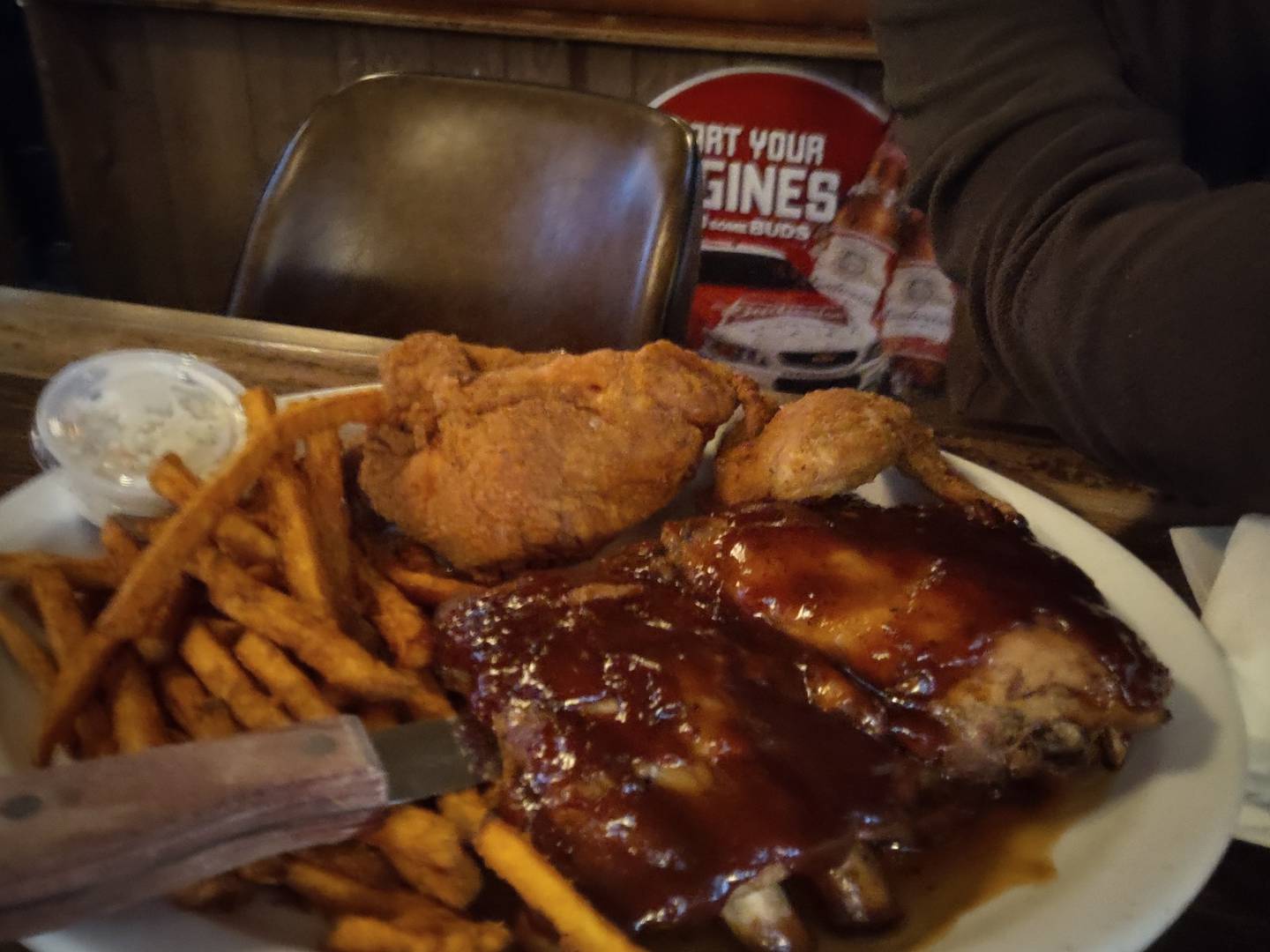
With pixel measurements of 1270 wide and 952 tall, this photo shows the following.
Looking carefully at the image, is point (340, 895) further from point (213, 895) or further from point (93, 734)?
point (93, 734)

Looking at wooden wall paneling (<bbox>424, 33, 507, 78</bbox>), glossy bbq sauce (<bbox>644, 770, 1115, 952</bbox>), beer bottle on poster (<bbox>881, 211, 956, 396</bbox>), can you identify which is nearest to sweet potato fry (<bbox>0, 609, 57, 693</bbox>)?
glossy bbq sauce (<bbox>644, 770, 1115, 952</bbox>)

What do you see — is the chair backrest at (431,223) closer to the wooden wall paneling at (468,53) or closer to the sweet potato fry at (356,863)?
the sweet potato fry at (356,863)

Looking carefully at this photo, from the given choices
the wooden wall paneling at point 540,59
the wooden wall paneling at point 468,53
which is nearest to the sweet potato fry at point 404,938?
the wooden wall paneling at point 540,59

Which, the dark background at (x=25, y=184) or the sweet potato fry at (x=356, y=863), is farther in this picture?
the dark background at (x=25, y=184)

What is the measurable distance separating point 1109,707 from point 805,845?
0.35m

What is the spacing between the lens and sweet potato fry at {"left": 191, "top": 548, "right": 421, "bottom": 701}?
1014 mm

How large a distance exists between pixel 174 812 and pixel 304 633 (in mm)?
278

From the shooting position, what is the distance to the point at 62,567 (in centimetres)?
112

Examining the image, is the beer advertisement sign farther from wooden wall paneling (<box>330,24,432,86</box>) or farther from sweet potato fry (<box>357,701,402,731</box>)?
sweet potato fry (<box>357,701,402,731</box>)

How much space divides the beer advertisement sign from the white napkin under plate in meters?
2.40

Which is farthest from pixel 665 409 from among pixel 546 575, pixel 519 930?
pixel 519 930

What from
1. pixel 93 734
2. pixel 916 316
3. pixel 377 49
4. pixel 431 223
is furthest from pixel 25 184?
pixel 93 734

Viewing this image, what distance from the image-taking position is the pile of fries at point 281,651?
0.89 metres

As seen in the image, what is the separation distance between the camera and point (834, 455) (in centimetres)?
126
